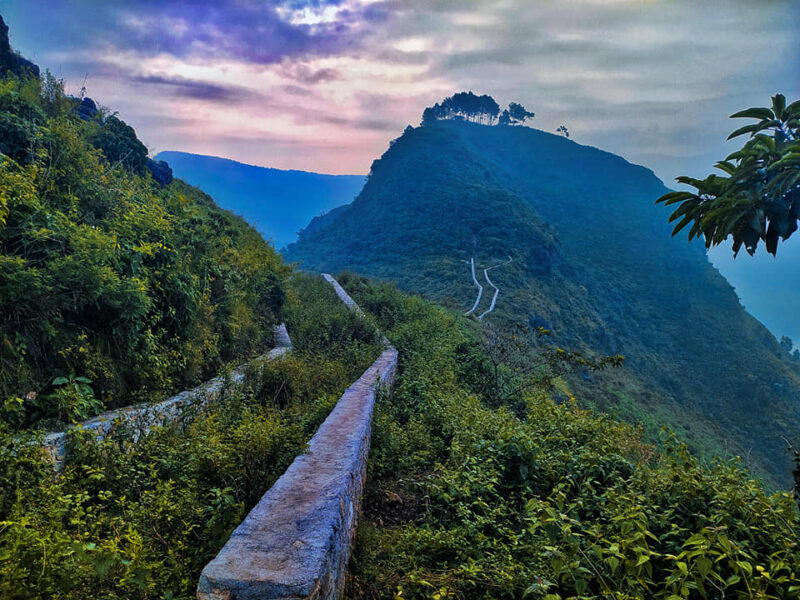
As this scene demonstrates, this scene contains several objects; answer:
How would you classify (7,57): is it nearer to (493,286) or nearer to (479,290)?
(479,290)

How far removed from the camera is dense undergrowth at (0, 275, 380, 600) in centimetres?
212

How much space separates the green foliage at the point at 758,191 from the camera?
8.26 ft

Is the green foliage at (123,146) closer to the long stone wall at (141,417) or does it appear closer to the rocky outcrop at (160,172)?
the rocky outcrop at (160,172)

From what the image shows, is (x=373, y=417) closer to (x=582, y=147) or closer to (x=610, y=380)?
(x=610, y=380)

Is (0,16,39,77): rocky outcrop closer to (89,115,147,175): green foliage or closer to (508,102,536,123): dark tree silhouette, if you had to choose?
(89,115,147,175): green foliage

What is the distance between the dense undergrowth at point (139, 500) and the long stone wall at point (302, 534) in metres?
0.30

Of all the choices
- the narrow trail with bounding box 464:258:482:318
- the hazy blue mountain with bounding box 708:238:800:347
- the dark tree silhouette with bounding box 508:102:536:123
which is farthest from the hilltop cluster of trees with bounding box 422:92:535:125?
the hazy blue mountain with bounding box 708:238:800:347

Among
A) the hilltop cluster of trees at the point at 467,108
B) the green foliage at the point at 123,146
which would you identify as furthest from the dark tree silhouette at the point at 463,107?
the green foliage at the point at 123,146

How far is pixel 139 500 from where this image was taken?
3.47 metres

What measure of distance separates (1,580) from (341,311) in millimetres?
10303

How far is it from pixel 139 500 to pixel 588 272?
165 feet

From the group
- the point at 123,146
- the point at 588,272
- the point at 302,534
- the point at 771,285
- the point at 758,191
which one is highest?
the point at 771,285

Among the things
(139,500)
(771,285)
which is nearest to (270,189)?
(139,500)

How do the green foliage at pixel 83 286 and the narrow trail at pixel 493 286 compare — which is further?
the narrow trail at pixel 493 286
